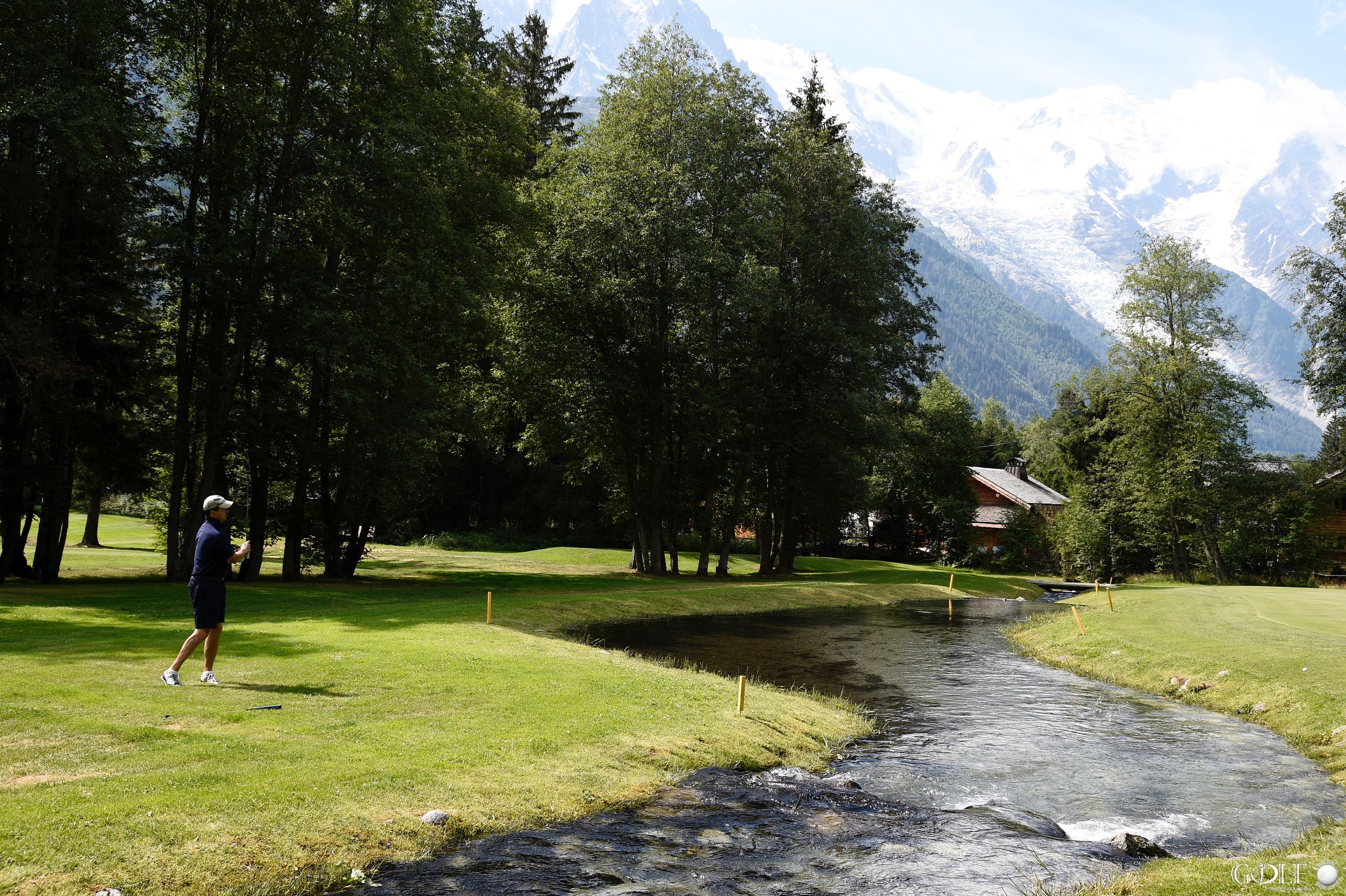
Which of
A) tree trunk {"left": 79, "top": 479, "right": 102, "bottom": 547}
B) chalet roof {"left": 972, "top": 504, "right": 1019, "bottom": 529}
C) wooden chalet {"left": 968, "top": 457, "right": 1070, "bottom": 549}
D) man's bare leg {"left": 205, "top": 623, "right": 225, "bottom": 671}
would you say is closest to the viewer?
man's bare leg {"left": 205, "top": 623, "right": 225, "bottom": 671}

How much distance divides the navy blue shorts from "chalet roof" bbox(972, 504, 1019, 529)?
221ft

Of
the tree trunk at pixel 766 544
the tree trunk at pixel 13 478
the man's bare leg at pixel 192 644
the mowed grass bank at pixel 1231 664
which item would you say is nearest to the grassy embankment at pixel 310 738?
the man's bare leg at pixel 192 644

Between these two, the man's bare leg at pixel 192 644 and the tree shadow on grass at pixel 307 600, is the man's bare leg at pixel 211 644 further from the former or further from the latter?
the tree shadow on grass at pixel 307 600

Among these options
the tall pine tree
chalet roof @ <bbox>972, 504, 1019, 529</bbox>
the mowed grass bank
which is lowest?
the mowed grass bank

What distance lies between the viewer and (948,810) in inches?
453

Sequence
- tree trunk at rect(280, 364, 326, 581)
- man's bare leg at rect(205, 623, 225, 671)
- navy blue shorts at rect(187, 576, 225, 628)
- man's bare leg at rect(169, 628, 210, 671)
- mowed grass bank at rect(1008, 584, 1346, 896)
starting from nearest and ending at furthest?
mowed grass bank at rect(1008, 584, 1346, 896), man's bare leg at rect(169, 628, 210, 671), navy blue shorts at rect(187, 576, 225, 628), man's bare leg at rect(205, 623, 225, 671), tree trunk at rect(280, 364, 326, 581)

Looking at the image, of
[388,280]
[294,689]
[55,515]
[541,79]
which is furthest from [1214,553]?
[55,515]

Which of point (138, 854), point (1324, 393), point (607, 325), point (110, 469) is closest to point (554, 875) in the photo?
point (138, 854)

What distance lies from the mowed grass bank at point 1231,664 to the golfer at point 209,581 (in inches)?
478

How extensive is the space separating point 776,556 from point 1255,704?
41.0 metres

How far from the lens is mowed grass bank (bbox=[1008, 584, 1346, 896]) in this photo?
8750 mm

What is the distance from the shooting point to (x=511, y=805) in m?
10.0

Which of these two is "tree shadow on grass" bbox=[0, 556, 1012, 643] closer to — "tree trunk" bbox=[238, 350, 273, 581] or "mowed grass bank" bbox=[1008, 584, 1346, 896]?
"tree trunk" bbox=[238, 350, 273, 581]

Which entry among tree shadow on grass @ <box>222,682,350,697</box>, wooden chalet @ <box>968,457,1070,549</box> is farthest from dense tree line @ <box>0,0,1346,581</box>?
tree shadow on grass @ <box>222,682,350,697</box>
